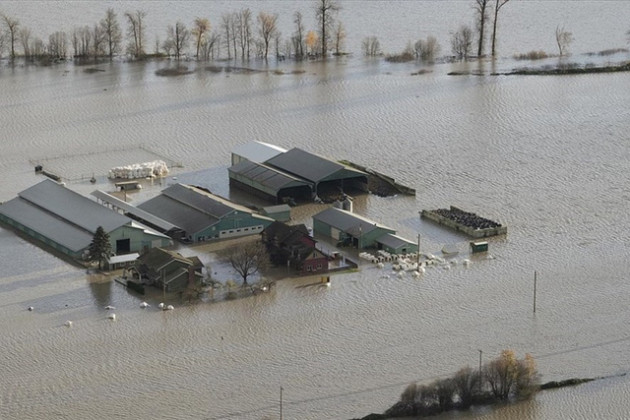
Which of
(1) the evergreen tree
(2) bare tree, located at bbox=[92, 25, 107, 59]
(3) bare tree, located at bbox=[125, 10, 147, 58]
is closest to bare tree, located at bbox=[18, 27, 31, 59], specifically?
(2) bare tree, located at bbox=[92, 25, 107, 59]

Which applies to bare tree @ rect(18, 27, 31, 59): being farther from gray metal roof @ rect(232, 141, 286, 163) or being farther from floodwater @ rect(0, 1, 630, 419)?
gray metal roof @ rect(232, 141, 286, 163)

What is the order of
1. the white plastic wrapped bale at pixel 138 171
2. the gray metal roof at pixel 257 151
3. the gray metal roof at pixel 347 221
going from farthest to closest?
the gray metal roof at pixel 257 151, the white plastic wrapped bale at pixel 138 171, the gray metal roof at pixel 347 221

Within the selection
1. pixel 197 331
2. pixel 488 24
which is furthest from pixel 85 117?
pixel 488 24

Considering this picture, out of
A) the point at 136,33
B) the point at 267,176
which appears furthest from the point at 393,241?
the point at 136,33

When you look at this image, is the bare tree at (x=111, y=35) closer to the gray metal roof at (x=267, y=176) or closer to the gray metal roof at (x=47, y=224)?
the gray metal roof at (x=267, y=176)

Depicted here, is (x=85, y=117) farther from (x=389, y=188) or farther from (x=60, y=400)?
(x=60, y=400)

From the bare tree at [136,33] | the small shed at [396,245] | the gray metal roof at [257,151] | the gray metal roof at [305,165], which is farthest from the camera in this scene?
the bare tree at [136,33]

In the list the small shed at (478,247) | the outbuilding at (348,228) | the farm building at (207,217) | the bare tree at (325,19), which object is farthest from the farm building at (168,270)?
the bare tree at (325,19)

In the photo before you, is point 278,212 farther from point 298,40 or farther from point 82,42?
point 82,42
